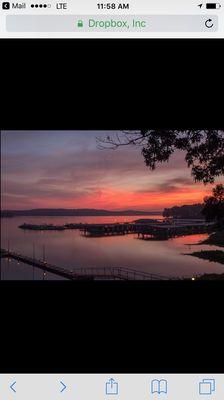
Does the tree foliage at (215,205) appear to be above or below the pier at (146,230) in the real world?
above

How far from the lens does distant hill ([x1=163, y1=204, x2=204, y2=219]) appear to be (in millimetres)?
1585

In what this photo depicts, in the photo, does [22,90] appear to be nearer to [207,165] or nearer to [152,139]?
[152,139]
